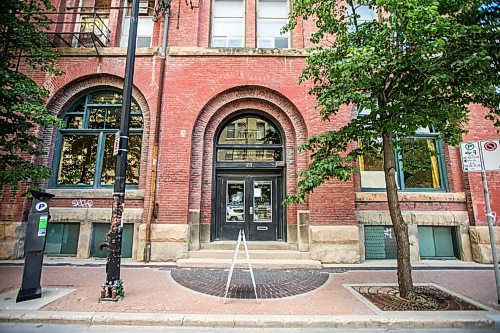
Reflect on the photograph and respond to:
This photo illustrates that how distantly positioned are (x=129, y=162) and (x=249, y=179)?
4.46m

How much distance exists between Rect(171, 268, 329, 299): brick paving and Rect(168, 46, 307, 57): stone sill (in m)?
7.41

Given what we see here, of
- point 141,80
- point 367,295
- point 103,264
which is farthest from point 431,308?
point 141,80

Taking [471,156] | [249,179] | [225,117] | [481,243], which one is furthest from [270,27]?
[481,243]

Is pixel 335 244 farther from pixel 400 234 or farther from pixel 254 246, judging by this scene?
pixel 400 234

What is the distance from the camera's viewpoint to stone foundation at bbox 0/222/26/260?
26.0 feet

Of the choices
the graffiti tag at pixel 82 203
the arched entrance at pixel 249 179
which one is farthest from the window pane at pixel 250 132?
the graffiti tag at pixel 82 203

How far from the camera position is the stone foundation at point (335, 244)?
7941 millimetres

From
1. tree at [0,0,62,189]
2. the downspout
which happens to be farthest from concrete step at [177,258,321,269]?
tree at [0,0,62,189]

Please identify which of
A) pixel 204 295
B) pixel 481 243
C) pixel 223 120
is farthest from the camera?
pixel 223 120

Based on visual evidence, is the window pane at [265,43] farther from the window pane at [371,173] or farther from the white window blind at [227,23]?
the window pane at [371,173]

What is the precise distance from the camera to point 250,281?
6.24 m

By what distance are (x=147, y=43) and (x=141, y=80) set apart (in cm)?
207

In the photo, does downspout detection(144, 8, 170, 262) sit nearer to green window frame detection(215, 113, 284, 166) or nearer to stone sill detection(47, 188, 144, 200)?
stone sill detection(47, 188, 144, 200)

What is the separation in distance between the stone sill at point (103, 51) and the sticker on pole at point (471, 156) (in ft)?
32.1
